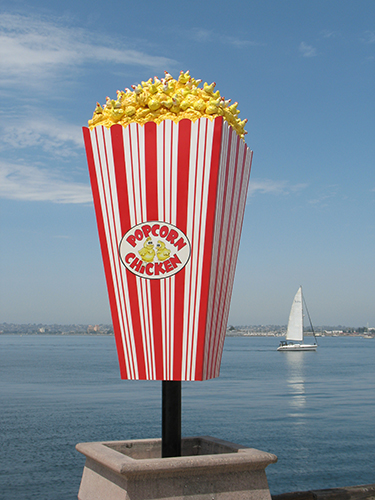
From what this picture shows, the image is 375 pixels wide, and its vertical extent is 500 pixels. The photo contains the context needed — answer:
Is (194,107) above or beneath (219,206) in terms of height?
above

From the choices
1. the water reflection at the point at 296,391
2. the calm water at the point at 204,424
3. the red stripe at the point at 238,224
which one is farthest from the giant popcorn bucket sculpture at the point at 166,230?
the water reflection at the point at 296,391

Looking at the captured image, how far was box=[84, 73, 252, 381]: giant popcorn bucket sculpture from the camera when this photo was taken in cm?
533

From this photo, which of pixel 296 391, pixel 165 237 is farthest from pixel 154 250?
pixel 296 391

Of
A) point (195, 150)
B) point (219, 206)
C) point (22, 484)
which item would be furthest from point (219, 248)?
point (22, 484)

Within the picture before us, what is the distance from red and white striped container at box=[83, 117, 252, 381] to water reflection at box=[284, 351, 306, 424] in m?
28.7

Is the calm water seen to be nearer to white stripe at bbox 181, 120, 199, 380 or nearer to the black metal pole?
the black metal pole

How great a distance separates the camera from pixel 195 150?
5344mm

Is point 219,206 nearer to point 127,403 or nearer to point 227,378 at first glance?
point 127,403

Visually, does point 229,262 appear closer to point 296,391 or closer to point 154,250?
point 154,250

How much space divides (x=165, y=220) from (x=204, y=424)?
2615cm

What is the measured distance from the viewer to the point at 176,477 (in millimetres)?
4812

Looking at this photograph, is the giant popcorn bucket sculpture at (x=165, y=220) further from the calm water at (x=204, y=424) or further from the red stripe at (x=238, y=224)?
the calm water at (x=204, y=424)

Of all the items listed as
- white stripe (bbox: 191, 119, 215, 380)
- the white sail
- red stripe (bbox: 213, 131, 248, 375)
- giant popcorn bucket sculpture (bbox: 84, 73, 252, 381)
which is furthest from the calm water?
the white sail

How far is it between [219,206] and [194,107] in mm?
1061
